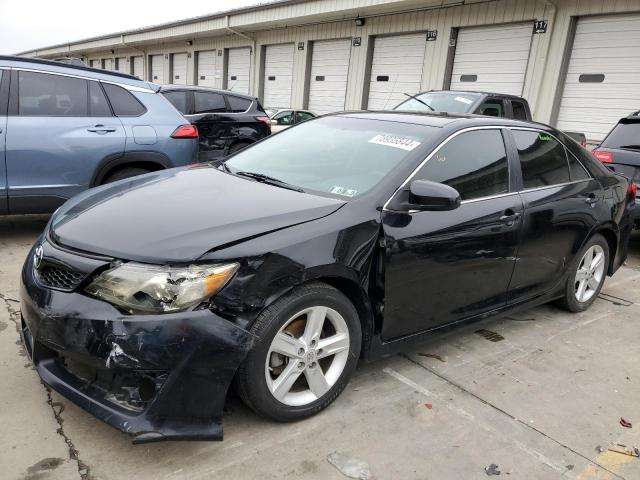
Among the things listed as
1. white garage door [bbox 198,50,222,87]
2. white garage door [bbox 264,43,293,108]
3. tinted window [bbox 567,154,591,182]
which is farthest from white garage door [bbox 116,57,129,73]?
tinted window [bbox 567,154,591,182]

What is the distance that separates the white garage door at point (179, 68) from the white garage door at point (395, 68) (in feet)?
41.5

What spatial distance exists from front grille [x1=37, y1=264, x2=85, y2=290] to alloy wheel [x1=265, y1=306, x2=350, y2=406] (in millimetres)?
892

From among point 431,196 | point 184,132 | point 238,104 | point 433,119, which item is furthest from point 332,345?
point 238,104

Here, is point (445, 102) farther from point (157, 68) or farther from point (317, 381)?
point (157, 68)

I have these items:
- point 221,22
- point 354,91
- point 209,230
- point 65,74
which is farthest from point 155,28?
point 209,230

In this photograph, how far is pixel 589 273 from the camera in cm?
437

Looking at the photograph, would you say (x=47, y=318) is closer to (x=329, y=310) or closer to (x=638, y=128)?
(x=329, y=310)

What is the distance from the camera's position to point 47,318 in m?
2.25

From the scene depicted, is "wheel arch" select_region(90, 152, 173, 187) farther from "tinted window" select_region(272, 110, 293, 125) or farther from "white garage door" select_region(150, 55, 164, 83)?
"white garage door" select_region(150, 55, 164, 83)

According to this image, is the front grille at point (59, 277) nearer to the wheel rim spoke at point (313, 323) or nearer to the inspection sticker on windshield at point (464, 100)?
the wheel rim spoke at point (313, 323)

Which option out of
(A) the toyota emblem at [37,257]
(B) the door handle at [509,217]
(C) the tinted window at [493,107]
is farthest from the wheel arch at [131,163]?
(C) the tinted window at [493,107]

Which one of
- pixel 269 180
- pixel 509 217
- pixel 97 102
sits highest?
pixel 97 102

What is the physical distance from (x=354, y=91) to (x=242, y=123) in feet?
26.8

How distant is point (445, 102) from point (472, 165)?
539 centimetres
